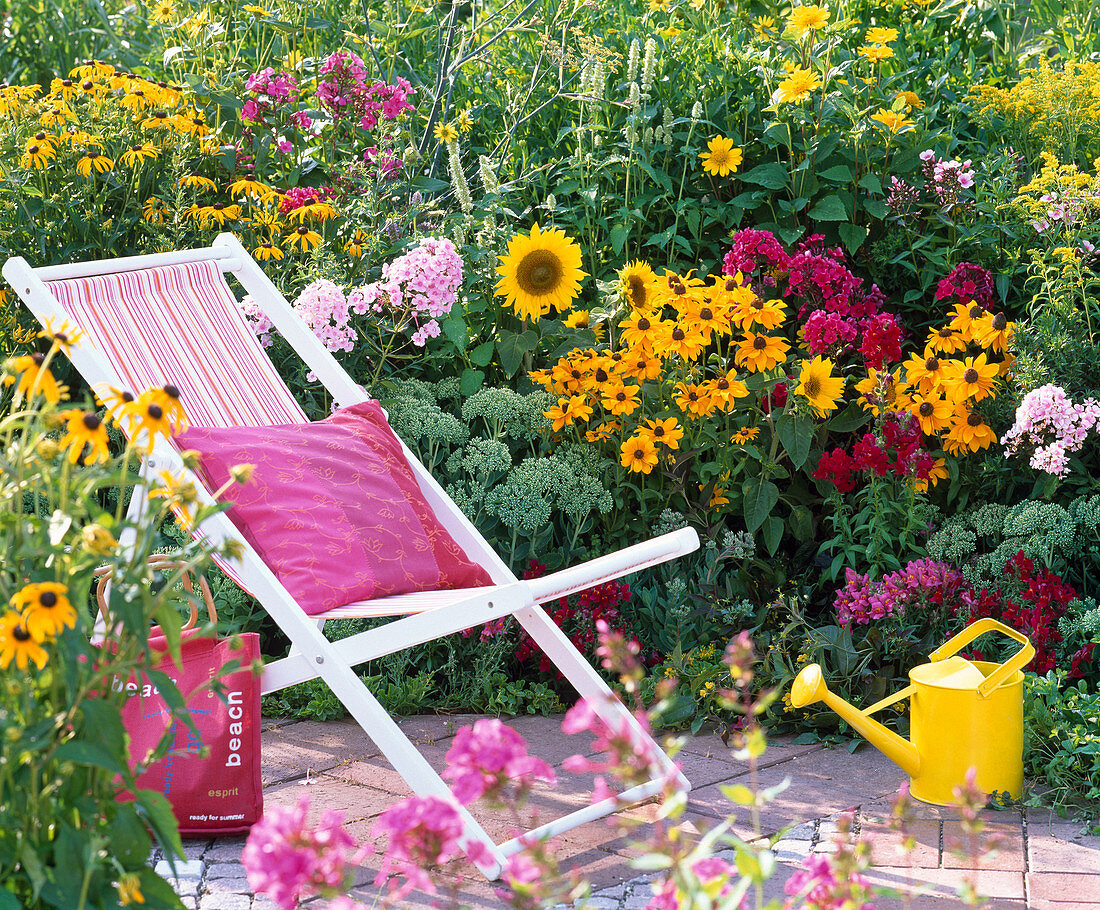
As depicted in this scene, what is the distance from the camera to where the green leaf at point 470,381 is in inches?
156

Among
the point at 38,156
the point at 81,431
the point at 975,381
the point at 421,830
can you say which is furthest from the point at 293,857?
the point at 38,156

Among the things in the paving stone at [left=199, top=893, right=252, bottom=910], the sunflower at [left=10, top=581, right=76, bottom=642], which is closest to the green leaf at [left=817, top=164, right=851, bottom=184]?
the paving stone at [left=199, top=893, right=252, bottom=910]

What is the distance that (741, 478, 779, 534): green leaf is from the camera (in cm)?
362

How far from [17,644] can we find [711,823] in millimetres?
1714

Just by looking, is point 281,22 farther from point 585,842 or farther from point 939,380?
point 585,842

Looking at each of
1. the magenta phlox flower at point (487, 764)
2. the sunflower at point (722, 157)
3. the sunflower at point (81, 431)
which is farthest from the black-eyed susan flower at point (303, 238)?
the magenta phlox flower at point (487, 764)

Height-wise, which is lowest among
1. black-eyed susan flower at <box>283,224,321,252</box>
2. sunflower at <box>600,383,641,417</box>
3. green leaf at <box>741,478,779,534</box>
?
green leaf at <box>741,478,779,534</box>

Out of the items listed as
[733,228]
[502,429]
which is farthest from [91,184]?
[733,228]

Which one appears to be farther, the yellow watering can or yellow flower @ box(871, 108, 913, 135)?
yellow flower @ box(871, 108, 913, 135)

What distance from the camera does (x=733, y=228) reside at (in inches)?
171

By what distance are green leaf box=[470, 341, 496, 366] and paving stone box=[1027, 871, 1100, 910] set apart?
2.19 metres

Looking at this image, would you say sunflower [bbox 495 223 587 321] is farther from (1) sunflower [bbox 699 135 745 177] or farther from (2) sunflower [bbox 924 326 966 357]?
(2) sunflower [bbox 924 326 966 357]

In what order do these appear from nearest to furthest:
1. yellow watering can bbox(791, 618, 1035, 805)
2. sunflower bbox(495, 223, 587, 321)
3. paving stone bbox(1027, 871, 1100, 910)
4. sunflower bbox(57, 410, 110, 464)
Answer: sunflower bbox(57, 410, 110, 464)
paving stone bbox(1027, 871, 1100, 910)
yellow watering can bbox(791, 618, 1035, 805)
sunflower bbox(495, 223, 587, 321)

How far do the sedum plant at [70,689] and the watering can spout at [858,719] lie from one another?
59.9 inches
